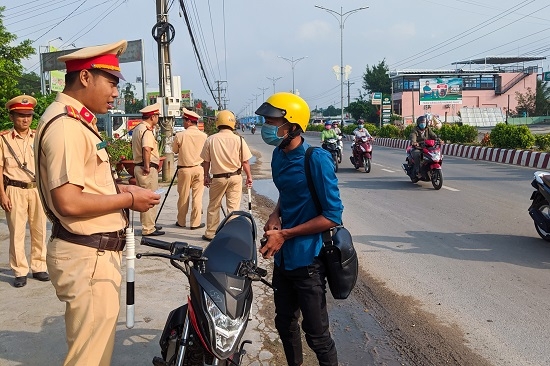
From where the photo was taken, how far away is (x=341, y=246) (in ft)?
10.2

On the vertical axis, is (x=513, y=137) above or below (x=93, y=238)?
above

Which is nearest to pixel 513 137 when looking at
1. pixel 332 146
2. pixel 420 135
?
pixel 332 146

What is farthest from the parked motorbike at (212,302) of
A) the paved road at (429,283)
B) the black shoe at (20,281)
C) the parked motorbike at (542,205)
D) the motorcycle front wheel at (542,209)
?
the motorcycle front wheel at (542,209)

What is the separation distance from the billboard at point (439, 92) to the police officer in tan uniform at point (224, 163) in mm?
47575

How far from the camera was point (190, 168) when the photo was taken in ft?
27.2

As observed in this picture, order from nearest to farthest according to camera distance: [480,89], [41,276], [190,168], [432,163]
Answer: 1. [41,276]
2. [190,168]
3. [432,163]
4. [480,89]

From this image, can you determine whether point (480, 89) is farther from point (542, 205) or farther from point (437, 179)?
point (542, 205)

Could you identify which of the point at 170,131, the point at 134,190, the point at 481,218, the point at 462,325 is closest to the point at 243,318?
the point at 134,190

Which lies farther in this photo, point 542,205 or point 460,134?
point 460,134

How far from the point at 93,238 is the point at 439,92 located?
54650mm

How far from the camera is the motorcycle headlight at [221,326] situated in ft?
7.57

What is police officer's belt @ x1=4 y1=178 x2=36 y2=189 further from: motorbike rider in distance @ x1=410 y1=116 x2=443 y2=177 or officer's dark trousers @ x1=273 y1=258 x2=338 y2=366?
→ motorbike rider in distance @ x1=410 y1=116 x2=443 y2=177

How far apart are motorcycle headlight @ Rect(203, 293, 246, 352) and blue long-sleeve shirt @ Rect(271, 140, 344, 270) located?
879mm

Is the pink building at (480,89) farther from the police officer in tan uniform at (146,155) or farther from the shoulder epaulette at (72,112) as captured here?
the shoulder epaulette at (72,112)
